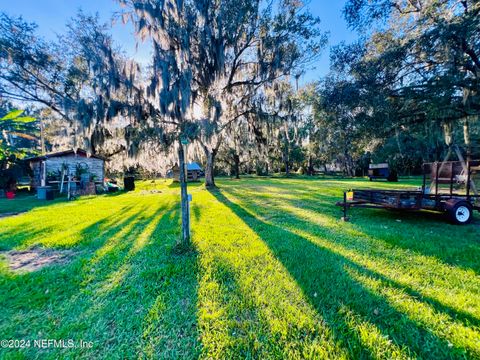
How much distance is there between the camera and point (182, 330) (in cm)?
183

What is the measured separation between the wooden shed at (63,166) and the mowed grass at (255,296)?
1053 centimetres

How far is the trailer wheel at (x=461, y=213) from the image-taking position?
4.86 meters

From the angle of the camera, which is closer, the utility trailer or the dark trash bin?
the utility trailer

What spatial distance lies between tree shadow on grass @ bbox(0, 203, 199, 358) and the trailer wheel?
6.29 m

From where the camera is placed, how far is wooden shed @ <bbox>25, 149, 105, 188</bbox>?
1230cm

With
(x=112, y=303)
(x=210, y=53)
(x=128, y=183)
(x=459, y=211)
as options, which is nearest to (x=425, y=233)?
(x=459, y=211)

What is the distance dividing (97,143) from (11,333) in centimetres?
321

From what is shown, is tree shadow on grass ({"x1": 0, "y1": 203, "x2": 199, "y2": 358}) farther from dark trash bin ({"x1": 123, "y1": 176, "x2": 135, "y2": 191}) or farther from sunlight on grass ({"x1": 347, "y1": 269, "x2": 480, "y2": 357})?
dark trash bin ({"x1": 123, "y1": 176, "x2": 135, "y2": 191})

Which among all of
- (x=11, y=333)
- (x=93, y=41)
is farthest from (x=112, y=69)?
(x=11, y=333)

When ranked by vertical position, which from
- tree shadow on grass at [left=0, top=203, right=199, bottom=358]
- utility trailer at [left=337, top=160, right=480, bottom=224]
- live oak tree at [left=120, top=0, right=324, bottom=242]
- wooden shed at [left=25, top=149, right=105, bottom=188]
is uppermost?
live oak tree at [left=120, top=0, right=324, bottom=242]

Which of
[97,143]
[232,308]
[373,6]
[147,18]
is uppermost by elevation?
[373,6]

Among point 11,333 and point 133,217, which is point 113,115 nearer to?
point 11,333

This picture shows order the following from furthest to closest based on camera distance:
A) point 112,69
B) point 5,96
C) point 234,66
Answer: point 5,96 → point 234,66 → point 112,69

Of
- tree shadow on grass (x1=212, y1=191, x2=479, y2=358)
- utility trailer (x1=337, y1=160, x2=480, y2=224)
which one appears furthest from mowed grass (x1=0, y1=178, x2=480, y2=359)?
utility trailer (x1=337, y1=160, x2=480, y2=224)
